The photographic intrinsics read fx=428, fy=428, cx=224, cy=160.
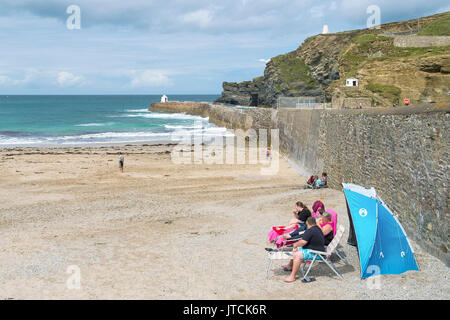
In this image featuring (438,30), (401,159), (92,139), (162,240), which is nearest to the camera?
(401,159)

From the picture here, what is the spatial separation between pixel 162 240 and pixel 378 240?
452 centimetres

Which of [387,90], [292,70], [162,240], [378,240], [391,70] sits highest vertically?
[292,70]

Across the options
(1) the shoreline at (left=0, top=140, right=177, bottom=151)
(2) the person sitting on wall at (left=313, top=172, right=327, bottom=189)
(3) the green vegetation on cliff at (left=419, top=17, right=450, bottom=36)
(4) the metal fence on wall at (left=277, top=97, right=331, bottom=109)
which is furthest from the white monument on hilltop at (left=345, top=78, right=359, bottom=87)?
(1) the shoreline at (left=0, top=140, right=177, bottom=151)

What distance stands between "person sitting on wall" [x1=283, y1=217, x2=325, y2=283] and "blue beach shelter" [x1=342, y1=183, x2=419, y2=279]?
570mm

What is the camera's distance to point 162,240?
907cm

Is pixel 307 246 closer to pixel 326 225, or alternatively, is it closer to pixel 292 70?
pixel 326 225

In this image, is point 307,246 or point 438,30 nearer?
point 307,246

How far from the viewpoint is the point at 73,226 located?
10.6 meters

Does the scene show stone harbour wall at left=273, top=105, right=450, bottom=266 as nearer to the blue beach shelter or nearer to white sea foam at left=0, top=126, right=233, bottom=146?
the blue beach shelter

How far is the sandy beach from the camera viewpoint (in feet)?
20.5

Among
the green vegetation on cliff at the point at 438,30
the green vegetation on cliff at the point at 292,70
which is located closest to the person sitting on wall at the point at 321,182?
the green vegetation on cliff at the point at 438,30

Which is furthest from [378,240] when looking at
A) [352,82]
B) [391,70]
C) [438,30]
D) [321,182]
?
[438,30]
